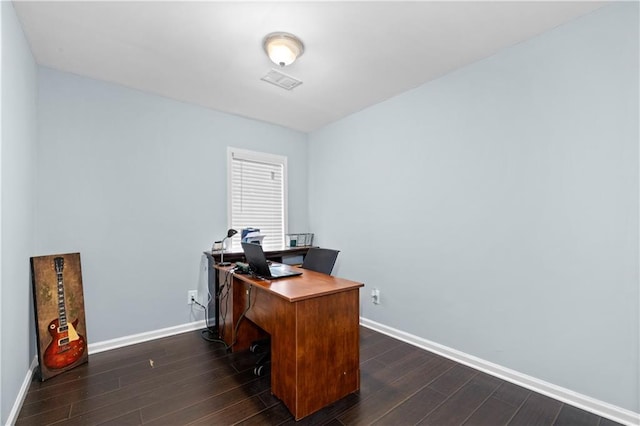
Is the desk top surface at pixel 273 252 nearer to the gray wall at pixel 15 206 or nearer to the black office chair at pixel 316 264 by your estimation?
the black office chair at pixel 316 264

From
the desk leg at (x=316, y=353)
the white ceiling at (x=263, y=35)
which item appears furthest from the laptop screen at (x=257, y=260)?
the white ceiling at (x=263, y=35)

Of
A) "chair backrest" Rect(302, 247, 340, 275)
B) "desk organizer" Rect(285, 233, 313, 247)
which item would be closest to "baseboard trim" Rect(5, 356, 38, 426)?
"chair backrest" Rect(302, 247, 340, 275)

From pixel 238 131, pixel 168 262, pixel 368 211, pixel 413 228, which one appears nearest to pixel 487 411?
pixel 413 228

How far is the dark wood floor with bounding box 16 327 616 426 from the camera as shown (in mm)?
1774

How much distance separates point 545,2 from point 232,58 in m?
2.33

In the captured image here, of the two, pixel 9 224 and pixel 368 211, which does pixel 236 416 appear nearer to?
pixel 9 224

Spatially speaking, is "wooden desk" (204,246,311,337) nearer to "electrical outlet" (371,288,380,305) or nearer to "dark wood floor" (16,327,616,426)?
"dark wood floor" (16,327,616,426)

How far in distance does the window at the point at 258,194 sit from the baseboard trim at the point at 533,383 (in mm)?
2194

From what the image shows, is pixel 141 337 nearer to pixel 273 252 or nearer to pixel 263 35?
pixel 273 252

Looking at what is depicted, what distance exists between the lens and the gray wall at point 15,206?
1641 millimetres

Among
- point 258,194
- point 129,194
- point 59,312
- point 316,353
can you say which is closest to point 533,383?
point 316,353

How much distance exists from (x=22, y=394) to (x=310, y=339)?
2.12 m

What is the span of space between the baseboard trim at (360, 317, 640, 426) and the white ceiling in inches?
104

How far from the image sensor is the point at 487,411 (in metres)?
1.86
